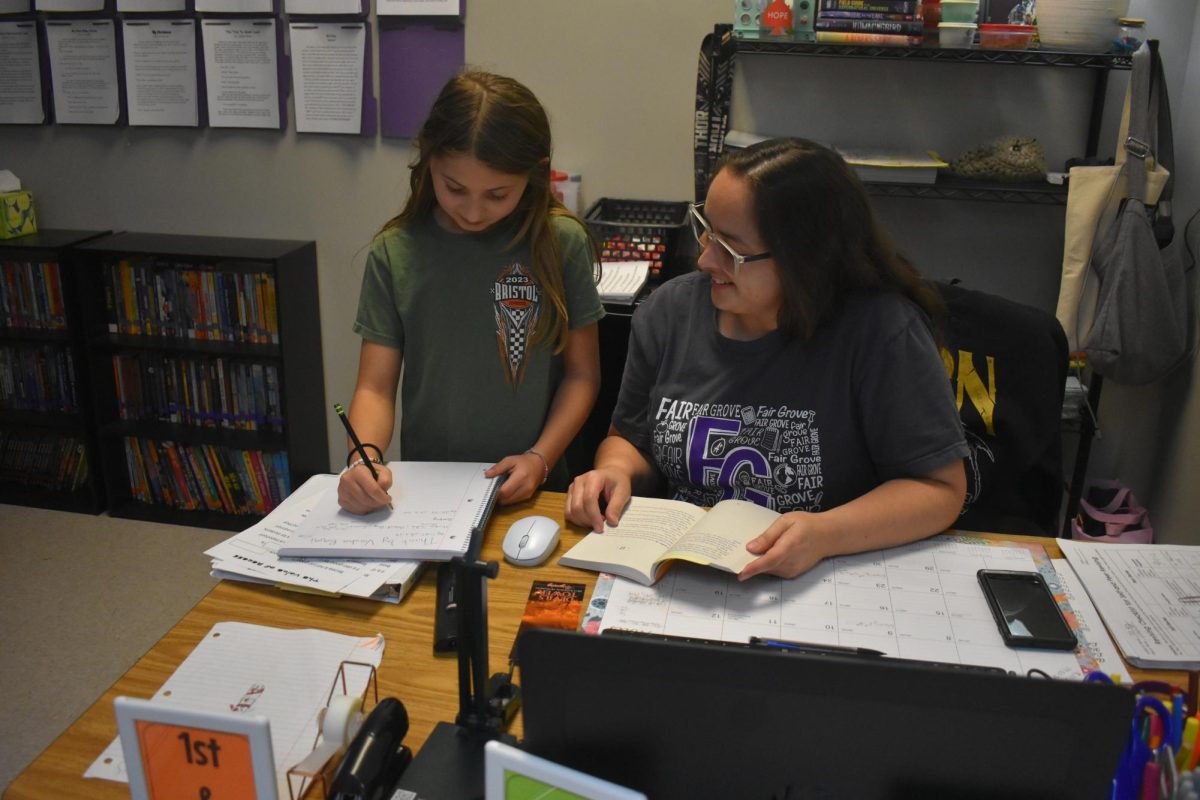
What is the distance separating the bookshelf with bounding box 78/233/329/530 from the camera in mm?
2928

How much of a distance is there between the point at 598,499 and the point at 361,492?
1.07 feet

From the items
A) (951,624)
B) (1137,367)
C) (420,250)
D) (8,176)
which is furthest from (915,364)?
(8,176)

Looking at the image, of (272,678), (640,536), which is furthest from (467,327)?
(272,678)

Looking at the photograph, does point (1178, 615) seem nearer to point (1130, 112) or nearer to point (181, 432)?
point (1130, 112)

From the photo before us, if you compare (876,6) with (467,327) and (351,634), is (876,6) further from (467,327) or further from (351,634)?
(351,634)

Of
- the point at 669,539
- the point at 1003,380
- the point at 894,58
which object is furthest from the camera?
the point at 894,58

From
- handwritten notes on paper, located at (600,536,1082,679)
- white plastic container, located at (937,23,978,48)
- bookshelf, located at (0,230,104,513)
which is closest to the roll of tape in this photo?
handwritten notes on paper, located at (600,536,1082,679)

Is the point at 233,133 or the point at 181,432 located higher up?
the point at 233,133

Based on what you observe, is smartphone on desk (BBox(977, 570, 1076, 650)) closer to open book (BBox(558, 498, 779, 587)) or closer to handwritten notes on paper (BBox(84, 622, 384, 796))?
open book (BBox(558, 498, 779, 587))

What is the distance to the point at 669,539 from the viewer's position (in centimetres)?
128

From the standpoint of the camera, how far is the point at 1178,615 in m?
1.16

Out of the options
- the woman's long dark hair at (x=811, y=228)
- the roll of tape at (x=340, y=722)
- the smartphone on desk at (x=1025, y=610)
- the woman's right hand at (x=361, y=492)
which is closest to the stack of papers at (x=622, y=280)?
the woman's long dark hair at (x=811, y=228)

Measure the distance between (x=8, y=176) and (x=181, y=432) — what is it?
96 centimetres

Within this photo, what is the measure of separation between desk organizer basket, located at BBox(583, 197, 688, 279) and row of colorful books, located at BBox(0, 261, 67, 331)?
165 cm
